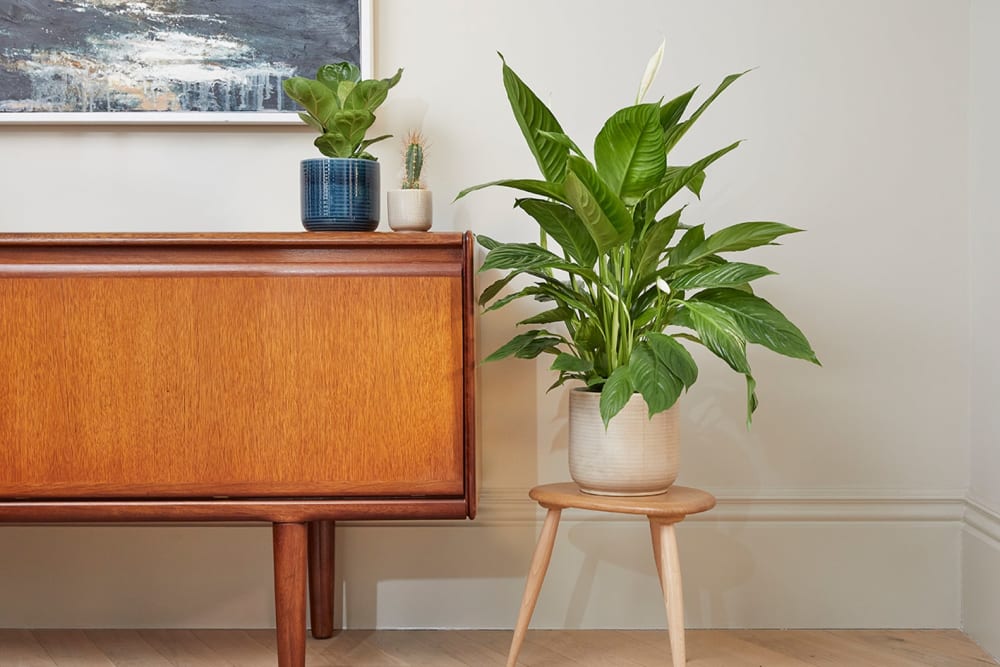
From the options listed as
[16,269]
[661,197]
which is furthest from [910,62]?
[16,269]

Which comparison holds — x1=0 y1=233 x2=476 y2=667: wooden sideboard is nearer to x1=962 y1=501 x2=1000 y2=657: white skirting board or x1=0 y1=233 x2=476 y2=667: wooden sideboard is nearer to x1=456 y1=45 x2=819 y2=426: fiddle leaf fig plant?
x1=456 y1=45 x2=819 y2=426: fiddle leaf fig plant

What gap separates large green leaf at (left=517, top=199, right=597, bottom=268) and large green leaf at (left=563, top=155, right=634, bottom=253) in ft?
A: 0.23

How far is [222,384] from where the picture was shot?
1.48 meters

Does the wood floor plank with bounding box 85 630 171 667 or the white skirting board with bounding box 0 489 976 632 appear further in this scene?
the white skirting board with bounding box 0 489 976 632

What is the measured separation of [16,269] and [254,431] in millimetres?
491

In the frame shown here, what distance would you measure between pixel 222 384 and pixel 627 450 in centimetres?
70

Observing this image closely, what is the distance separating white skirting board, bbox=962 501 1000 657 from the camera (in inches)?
70.1

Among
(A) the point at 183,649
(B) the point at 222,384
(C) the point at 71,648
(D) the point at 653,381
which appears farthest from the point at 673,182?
(C) the point at 71,648

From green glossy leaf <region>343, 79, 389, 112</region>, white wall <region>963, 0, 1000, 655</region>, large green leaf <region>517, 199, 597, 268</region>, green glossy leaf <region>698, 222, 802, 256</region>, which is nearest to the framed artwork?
green glossy leaf <region>343, 79, 389, 112</region>

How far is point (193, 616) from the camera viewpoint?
1952mm

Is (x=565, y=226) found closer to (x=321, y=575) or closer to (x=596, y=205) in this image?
(x=596, y=205)

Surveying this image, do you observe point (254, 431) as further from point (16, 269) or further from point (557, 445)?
point (557, 445)

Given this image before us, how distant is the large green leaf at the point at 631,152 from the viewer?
52.8 inches

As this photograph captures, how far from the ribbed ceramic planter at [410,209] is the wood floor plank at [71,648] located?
1.06m
